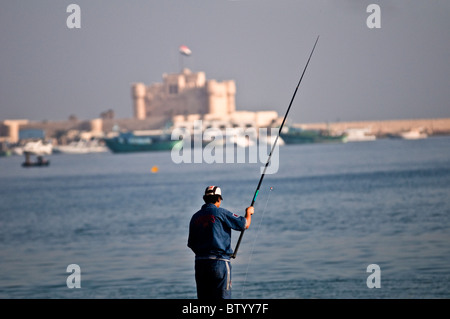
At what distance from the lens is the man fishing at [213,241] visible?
19.8 feet

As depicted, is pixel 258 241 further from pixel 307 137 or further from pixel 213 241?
pixel 307 137

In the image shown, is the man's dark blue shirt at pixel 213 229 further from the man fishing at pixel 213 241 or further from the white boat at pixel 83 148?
the white boat at pixel 83 148

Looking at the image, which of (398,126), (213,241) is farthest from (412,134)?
(213,241)

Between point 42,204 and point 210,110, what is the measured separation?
94282 millimetres

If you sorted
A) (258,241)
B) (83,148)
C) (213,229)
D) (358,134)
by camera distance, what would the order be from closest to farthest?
(213,229)
(258,241)
(83,148)
(358,134)

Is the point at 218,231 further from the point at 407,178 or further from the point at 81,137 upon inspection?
the point at 81,137

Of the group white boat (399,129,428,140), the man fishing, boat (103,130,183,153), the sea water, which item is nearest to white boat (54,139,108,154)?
boat (103,130,183,153)

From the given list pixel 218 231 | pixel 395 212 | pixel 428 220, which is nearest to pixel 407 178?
pixel 395 212

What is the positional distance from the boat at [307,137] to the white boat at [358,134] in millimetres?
6739

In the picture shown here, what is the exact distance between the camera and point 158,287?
1466 centimetres

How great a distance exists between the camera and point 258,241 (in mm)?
21422

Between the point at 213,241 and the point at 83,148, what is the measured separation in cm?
12700
